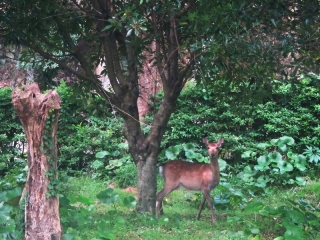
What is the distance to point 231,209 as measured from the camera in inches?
383

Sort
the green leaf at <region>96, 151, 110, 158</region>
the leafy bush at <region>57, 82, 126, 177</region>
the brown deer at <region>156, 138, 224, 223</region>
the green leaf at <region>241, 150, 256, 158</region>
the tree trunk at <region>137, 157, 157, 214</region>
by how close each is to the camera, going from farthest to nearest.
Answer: the leafy bush at <region>57, 82, 126, 177</region> < the green leaf at <region>96, 151, 110, 158</region> < the green leaf at <region>241, 150, 256, 158</region> < the brown deer at <region>156, 138, 224, 223</region> < the tree trunk at <region>137, 157, 157, 214</region>

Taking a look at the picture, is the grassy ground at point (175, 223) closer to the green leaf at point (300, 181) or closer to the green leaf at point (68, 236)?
the green leaf at point (68, 236)

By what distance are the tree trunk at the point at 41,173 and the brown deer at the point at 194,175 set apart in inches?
145

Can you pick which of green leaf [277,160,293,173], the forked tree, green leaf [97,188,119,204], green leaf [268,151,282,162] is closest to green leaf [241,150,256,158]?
green leaf [268,151,282,162]

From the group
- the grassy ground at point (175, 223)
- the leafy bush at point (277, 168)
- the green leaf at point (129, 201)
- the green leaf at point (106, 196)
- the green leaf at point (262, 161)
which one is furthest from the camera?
the green leaf at point (262, 161)

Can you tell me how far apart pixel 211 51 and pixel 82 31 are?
351cm

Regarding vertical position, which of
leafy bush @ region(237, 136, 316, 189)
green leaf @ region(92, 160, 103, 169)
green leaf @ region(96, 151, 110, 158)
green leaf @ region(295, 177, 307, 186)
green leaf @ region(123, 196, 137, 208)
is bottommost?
green leaf @ region(123, 196, 137, 208)

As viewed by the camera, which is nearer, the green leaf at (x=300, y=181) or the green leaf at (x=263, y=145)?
the green leaf at (x=300, y=181)

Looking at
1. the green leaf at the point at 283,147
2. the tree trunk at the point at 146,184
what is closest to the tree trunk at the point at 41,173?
the tree trunk at the point at 146,184

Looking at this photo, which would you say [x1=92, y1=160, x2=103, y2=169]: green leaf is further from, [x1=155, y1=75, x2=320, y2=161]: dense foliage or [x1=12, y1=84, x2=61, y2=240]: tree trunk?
[x1=12, y1=84, x2=61, y2=240]: tree trunk

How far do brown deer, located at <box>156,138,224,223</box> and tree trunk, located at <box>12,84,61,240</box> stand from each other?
3.68m

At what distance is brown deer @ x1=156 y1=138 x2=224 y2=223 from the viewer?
9.26 meters

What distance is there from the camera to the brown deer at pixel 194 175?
9258mm

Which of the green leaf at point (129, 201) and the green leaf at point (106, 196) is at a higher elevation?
the green leaf at point (106, 196)
